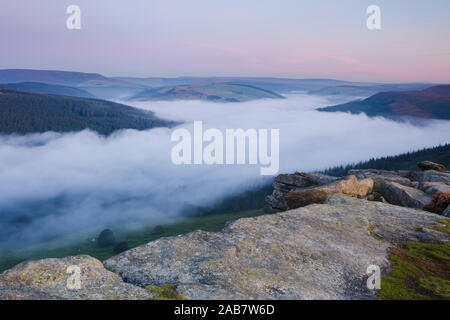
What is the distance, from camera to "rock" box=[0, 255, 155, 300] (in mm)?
11008

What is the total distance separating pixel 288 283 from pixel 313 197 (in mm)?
19539

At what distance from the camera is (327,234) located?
59.0ft

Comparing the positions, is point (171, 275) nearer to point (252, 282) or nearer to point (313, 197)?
point (252, 282)

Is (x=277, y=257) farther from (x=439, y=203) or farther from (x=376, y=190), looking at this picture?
(x=376, y=190)

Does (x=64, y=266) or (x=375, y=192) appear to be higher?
(x=64, y=266)

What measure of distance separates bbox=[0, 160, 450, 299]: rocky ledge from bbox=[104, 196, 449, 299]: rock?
45mm

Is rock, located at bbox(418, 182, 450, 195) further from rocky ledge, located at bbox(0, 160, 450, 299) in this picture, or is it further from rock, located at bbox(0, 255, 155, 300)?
rock, located at bbox(0, 255, 155, 300)

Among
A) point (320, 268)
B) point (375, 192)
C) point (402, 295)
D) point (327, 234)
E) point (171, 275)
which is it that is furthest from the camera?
point (375, 192)

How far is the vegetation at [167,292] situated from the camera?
10961 millimetres

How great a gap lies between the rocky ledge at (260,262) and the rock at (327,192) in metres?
7.17

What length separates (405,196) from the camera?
29734 mm

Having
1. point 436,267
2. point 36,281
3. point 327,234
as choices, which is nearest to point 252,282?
point 327,234

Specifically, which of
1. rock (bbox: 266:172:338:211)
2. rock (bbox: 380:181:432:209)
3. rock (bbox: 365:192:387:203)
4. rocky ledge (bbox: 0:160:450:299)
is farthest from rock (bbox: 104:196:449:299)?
rock (bbox: 266:172:338:211)

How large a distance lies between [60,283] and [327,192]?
25402 millimetres
